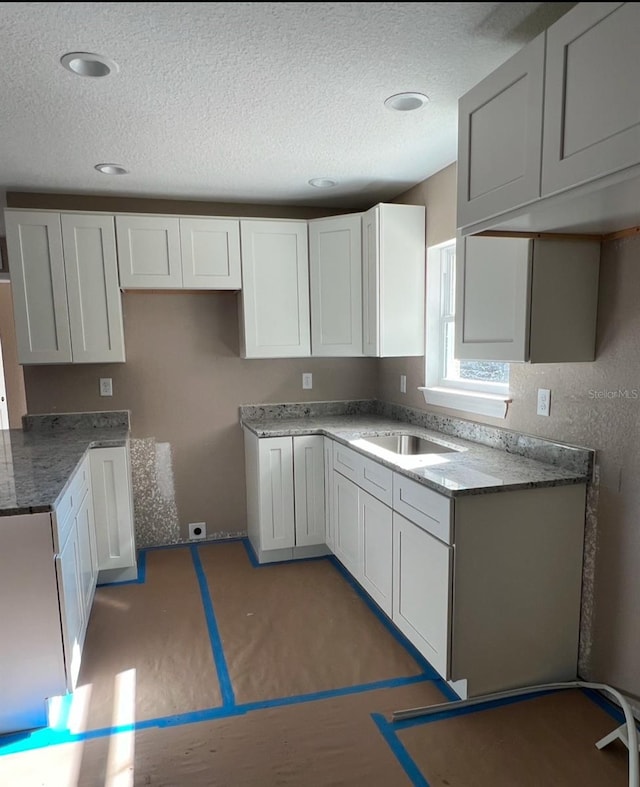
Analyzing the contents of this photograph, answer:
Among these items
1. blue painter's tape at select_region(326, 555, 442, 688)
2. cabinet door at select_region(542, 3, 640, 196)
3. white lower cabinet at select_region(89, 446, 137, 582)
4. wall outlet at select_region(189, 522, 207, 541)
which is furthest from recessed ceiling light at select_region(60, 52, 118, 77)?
A: wall outlet at select_region(189, 522, 207, 541)

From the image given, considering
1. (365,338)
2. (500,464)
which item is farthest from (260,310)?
(500,464)

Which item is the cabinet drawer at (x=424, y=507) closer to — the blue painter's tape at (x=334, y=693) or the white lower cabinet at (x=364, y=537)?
the white lower cabinet at (x=364, y=537)

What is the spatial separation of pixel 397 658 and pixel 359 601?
55cm

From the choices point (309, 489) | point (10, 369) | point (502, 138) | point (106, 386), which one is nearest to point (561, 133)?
point (502, 138)

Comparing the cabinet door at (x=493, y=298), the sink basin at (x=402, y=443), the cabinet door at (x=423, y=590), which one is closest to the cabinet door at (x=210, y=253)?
the sink basin at (x=402, y=443)

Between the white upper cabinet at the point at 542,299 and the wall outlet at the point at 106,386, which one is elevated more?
the white upper cabinet at the point at 542,299

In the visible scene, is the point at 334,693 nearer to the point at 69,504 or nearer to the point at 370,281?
the point at 69,504

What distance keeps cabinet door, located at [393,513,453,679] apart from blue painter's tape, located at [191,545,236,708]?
0.80 metres

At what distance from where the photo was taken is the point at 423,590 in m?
2.11

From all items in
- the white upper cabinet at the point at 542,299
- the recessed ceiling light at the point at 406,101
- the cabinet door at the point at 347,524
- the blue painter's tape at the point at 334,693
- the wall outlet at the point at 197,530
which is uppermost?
the recessed ceiling light at the point at 406,101

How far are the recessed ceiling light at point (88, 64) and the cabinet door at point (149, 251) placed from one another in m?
1.40

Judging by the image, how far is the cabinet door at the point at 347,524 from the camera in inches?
112

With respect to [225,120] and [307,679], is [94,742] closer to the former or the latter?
[307,679]

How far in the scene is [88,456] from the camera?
115 inches
